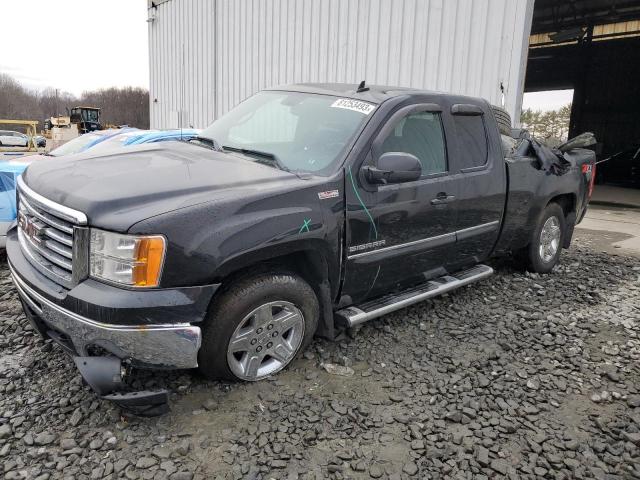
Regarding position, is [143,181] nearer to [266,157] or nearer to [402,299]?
[266,157]

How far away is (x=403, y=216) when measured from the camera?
11.2ft

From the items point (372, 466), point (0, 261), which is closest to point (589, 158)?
point (372, 466)

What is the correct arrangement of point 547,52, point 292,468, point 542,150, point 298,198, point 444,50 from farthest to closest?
1. point 547,52
2. point 444,50
3. point 542,150
4. point 298,198
5. point 292,468

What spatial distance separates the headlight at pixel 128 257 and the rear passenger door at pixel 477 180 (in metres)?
2.43

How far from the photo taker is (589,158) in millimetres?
5750

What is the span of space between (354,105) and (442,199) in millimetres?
958

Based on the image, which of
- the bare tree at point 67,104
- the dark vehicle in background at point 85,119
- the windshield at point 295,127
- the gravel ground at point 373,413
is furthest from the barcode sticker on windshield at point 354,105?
the bare tree at point 67,104

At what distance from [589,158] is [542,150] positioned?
121 cm

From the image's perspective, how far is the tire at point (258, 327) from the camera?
2645 mm

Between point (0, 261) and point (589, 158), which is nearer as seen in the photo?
point (0, 261)

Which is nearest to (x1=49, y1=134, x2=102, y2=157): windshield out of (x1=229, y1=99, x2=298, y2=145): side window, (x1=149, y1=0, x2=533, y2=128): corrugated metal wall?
(x1=149, y1=0, x2=533, y2=128): corrugated metal wall

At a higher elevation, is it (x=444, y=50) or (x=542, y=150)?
(x=444, y=50)

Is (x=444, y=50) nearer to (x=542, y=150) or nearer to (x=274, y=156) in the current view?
(x=542, y=150)

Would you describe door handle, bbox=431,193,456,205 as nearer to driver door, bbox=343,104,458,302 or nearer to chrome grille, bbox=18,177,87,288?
driver door, bbox=343,104,458,302
